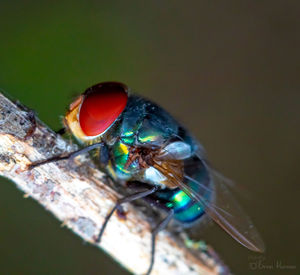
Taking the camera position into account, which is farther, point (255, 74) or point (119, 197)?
point (255, 74)

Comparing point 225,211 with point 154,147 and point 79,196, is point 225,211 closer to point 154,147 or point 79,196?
point 154,147

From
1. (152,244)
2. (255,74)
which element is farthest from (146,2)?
(152,244)

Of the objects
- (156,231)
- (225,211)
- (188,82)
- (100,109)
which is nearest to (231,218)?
(225,211)

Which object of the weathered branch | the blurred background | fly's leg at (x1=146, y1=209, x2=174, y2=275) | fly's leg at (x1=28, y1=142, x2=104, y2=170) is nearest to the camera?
the weathered branch

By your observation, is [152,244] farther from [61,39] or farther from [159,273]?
[61,39]

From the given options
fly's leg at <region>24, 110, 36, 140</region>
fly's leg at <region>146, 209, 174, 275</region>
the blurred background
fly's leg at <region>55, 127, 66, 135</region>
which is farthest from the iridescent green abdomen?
the blurred background

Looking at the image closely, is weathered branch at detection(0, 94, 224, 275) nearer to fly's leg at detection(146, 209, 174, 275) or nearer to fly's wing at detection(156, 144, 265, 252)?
fly's leg at detection(146, 209, 174, 275)

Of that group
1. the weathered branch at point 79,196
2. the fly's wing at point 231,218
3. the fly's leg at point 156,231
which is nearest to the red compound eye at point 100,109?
the weathered branch at point 79,196
